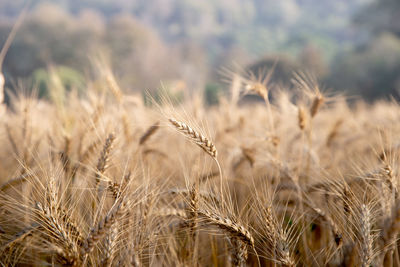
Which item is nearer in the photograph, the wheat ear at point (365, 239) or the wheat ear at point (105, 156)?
the wheat ear at point (365, 239)

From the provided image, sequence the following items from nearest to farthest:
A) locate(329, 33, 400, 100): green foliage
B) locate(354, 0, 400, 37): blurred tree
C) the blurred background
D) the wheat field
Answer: the wheat field, the blurred background, locate(329, 33, 400, 100): green foliage, locate(354, 0, 400, 37): blurred tree

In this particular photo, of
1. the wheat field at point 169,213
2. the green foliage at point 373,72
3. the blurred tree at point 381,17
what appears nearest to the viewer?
the wheat field at point 169,213

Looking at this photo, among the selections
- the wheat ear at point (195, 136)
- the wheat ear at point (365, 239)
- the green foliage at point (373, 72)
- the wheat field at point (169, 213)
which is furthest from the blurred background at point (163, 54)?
the wheat ear at point (365, 239)

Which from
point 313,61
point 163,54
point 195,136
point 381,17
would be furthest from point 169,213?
point 381,17

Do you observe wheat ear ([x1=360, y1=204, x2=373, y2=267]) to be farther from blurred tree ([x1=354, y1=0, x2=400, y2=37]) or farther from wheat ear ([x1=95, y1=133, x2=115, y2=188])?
blurred tree ([x1=354, y1=0, x2=400, y2=37])

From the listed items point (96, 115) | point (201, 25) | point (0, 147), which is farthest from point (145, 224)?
point (201, 25)

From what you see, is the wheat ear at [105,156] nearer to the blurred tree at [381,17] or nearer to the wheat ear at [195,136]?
the wheat ear at [195,136]

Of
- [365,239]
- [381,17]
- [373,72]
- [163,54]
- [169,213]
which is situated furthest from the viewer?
[381,17]

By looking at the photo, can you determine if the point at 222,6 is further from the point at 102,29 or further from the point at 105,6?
the point at 102,29

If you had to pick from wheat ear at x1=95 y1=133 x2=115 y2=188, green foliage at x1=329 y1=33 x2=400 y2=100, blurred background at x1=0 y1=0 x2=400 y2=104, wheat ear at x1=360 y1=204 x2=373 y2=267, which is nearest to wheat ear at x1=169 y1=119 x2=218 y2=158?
wheat ear at x1=95 y1=133 x2=115 y2=188

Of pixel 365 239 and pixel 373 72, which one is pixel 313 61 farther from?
pixel 365 239

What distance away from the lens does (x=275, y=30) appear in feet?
178

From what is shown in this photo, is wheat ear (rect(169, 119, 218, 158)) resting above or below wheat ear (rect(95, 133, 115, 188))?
above

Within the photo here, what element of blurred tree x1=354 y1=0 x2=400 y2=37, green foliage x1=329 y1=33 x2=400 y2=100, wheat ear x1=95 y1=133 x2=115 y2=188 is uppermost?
blurred tree x1=354 y1=0 x2=400 y2=37
